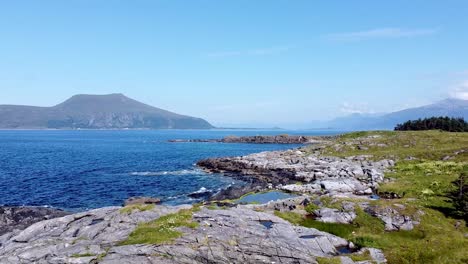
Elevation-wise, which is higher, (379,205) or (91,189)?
(379,205)

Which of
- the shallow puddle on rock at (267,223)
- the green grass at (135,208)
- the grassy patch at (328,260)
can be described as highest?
the green grass at (135,208)

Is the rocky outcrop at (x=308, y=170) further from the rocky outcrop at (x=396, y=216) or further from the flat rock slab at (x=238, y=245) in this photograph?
the flat rock slab at (x=238, y=245)

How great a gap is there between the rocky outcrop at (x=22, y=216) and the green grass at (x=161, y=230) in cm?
2205

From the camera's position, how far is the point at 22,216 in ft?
152

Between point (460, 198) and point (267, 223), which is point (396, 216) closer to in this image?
point (460, 198)

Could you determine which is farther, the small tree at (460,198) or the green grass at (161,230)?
the small tree at (460,198)

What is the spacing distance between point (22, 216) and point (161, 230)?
28.7 m

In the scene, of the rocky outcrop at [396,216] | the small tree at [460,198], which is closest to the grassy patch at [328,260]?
the rocky outcrop at [396,216]

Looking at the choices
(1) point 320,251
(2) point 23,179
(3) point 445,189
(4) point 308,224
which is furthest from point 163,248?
(2) point 23,179

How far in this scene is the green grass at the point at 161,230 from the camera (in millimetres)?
25359

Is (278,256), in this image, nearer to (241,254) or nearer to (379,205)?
(241,254)

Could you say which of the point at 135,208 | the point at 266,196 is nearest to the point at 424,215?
the point at 266,196

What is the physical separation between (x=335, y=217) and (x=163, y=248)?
17.5 metres

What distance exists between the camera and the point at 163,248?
79.6 feet
